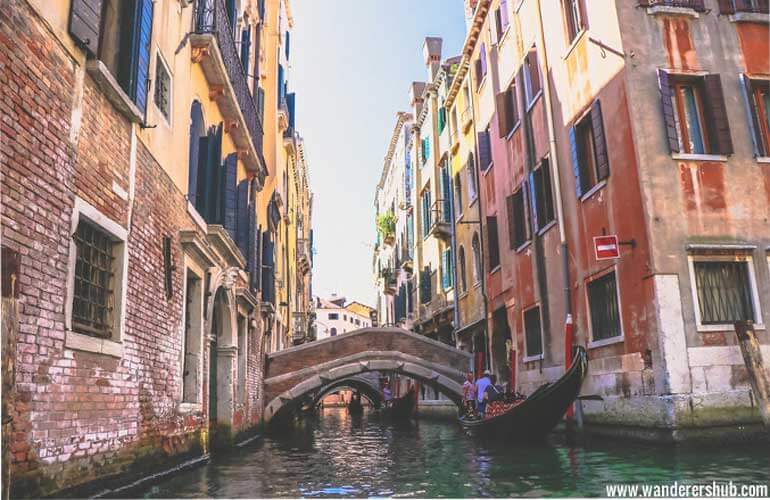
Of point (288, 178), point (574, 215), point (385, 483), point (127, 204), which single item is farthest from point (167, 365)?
point (288, 178)

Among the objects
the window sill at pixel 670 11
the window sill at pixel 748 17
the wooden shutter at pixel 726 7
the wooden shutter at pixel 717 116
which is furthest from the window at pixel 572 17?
the wooden shutter at pixel 717 116

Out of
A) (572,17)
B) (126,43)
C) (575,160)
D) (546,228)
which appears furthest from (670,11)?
(126,43)

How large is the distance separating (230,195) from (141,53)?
401 centimetres

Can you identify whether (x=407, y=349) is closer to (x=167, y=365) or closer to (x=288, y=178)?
(x=167, y=365)

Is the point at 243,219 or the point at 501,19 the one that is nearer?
the point at 243,219

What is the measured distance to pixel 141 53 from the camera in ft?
18.7

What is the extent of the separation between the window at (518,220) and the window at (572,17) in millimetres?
2889

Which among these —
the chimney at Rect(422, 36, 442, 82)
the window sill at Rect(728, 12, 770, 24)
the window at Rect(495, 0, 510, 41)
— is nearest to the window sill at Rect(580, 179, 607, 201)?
the window sill at Rect(728, 12, 770, 24)

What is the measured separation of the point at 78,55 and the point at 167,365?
3.21 m

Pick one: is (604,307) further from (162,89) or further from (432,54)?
(432,54)

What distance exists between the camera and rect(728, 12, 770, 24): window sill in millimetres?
8750

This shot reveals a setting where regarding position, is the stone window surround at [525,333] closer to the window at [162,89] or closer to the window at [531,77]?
the window at [531,77]

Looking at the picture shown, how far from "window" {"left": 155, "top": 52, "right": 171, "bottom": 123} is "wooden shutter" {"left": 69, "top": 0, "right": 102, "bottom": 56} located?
5.59 feet

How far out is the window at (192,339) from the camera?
25.1ft
